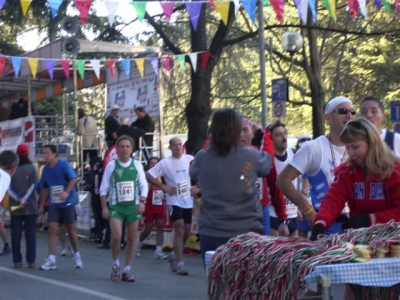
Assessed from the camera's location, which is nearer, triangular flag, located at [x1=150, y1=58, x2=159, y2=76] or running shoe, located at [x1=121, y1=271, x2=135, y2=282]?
running shoe, located at [x1=121, y1=271, x2=135, y2=282]

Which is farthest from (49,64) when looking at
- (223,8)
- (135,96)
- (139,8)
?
(223,8)

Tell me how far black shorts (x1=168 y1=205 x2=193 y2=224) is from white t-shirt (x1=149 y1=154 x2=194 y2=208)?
59 millimetres

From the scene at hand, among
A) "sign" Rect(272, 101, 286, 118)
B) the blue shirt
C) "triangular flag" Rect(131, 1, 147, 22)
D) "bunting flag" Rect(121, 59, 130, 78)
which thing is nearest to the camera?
the blue shirt

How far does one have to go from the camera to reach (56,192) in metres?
12.8

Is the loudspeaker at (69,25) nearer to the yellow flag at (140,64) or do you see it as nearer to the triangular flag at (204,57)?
the yellow flag at (140,64)

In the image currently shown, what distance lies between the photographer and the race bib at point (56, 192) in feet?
41.7

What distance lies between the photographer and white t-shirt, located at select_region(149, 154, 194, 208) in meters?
12.7

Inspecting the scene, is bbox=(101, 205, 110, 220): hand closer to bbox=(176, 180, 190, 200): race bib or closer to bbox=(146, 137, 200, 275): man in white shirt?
bbox=(146, 137, 200, 275): man in white shirt

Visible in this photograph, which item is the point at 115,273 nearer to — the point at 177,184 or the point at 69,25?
the point at 177,184

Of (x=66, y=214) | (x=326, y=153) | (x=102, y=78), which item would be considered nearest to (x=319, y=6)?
(x=102, y=78)

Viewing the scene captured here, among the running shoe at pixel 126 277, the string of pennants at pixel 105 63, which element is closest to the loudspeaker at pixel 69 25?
the string of pennants at pixel 105 63

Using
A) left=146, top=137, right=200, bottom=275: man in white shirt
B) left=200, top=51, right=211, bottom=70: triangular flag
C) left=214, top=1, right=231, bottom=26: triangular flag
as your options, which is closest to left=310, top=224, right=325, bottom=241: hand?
left=146, top=137, right=200, bottom=275: man in white shirt

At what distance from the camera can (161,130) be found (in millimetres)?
20078

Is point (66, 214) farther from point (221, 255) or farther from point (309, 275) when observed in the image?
point (309, 275)
